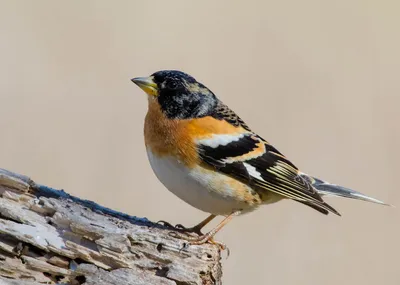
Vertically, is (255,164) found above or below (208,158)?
above

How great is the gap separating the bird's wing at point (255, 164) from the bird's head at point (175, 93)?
156 millimetres

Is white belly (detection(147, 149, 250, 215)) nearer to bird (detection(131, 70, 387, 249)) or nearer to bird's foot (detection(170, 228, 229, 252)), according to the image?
bird (detection(131, 70, 387, 249))

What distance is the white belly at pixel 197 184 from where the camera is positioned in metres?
4.39

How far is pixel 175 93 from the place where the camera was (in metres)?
4.79

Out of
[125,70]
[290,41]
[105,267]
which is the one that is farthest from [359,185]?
[105,267]

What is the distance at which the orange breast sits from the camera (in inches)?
176

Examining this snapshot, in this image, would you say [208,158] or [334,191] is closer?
[208,158]

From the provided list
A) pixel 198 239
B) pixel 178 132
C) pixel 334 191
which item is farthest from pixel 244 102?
pixel 198 239

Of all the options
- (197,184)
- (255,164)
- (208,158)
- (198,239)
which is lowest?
(198,239)

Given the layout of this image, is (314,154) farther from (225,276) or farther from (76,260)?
(76,260)

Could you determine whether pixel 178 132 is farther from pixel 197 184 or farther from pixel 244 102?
pixel 244 102

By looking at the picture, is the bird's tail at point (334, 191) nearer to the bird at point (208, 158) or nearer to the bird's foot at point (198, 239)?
the bird at point (208, 158)

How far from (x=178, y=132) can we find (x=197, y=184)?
1.15ft

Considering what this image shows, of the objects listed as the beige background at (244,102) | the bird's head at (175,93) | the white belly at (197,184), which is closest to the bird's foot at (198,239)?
the white belly at (197,184)
